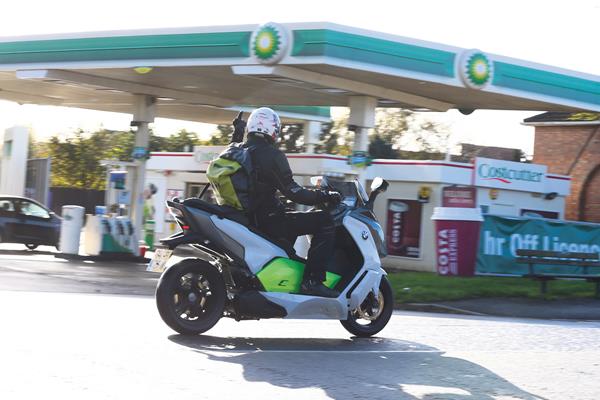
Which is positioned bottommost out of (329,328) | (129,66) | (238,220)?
(329,328)

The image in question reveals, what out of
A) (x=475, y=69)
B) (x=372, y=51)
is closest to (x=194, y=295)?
(x=372, y=51)

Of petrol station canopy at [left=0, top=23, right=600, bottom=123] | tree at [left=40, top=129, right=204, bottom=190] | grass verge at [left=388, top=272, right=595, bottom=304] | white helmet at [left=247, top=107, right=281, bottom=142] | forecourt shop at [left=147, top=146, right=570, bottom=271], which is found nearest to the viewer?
white helmet at [left=247, top=107, right=281, bottom=142]

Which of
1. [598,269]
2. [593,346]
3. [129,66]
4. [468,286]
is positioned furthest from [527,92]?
[593,346]

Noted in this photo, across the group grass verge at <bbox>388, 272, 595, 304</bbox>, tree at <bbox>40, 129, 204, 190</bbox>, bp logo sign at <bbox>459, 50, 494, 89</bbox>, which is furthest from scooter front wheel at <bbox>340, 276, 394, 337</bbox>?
tree at <bbox>40, 129, 204, 190</bbox>

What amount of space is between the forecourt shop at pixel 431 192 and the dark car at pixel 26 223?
7083 mm

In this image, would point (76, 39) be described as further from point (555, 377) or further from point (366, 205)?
point (555, 377)

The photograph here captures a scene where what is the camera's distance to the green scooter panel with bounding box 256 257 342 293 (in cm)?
764

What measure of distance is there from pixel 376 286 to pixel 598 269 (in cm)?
1084

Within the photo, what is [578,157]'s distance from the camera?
110 ft

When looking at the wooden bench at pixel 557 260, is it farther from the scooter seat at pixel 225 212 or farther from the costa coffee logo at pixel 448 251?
the scooter seat at pixel 225 212

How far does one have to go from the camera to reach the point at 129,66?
20062mm

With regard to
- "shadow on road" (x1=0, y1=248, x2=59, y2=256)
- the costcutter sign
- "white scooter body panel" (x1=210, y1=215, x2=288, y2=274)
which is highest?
the costcutter sign

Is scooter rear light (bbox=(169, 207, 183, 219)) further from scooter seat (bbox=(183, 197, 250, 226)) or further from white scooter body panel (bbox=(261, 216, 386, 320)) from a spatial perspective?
white scooter body panel (bbox=(261, 216, 386, 320))

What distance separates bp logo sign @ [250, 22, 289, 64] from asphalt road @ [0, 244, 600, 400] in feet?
29.1
